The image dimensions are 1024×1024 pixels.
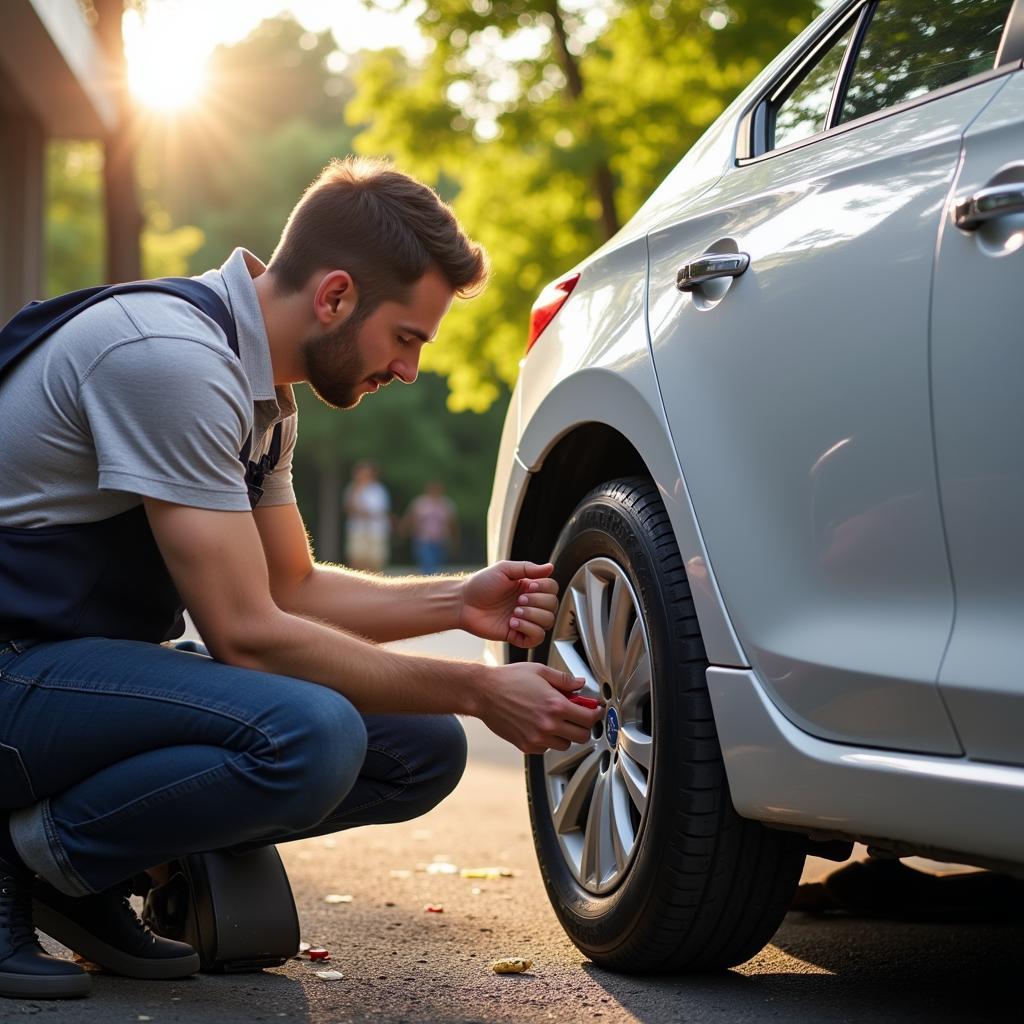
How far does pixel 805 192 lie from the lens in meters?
2.40

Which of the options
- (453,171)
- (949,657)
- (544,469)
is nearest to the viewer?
(949,657)

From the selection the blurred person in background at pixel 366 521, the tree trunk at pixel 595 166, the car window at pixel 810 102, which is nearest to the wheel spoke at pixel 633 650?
the car window at pixel 810 102

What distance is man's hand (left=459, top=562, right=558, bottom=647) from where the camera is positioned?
2.99m

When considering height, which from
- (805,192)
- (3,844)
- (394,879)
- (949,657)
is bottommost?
(394,879)

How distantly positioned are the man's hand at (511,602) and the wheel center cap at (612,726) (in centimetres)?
27

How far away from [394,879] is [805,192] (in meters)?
2.27

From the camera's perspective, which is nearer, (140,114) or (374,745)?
(374,745)

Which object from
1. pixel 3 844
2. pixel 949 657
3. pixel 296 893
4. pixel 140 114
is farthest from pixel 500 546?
pixel 140 114

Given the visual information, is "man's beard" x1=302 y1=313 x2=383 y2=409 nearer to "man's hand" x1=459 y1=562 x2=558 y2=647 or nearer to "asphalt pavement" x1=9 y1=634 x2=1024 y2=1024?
"man's hand" x1=459 y1=562 x2=558 y2=647

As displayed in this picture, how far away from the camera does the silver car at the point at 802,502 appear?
1985mm

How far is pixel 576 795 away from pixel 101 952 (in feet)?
3.03

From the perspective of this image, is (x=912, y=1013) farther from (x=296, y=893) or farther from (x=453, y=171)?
(x=453, y=171)

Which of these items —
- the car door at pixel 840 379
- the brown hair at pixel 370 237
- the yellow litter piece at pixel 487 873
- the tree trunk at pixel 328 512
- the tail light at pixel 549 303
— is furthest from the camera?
the tree trunk at pixel 328 512

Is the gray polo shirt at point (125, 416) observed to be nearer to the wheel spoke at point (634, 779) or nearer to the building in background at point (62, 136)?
the wheel spoke at point (634, 779)
